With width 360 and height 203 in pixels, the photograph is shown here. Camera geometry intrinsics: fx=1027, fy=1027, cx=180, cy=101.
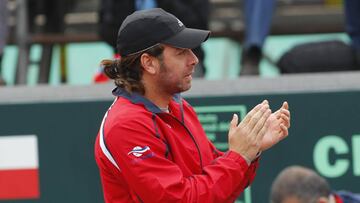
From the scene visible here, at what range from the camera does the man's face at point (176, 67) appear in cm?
398

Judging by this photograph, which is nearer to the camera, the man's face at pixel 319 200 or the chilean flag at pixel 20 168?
the man's face at pixel 319 200

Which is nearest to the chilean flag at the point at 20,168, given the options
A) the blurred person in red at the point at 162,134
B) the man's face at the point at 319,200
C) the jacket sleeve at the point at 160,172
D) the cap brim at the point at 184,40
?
the blurred person in red at the point at 162,134

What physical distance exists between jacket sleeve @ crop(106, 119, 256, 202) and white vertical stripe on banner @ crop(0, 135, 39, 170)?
2.36m

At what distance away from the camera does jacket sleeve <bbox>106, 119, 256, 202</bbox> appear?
151 inches

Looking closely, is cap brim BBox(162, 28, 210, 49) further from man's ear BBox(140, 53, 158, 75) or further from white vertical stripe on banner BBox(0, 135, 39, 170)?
white vertical stripe on banner BBox(0, 135, 39, 170)

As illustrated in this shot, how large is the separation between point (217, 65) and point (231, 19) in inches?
27.8

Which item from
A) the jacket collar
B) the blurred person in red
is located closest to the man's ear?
the blurred person in red

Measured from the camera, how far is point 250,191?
6.08 meters

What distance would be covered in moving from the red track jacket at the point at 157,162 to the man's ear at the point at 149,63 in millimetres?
122

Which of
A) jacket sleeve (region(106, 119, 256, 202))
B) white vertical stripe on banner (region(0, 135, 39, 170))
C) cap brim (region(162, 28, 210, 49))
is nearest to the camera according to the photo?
jacket sleeve (region(106, 119, 256, 202))

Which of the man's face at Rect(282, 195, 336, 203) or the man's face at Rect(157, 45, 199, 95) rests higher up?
the man's face at Rect(157, 45, 199, 95)

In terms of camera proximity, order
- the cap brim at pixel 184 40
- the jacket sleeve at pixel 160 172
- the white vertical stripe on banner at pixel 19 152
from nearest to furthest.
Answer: the jacket sleeve at pixel 160 172 → the cap brim at pixel 184 40 → the white vertical stripe on banner at pixel 19 152

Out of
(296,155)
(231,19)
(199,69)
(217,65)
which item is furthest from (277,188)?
(217,65)

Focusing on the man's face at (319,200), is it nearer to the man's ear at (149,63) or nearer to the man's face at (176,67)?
the man's face at (176,67)
